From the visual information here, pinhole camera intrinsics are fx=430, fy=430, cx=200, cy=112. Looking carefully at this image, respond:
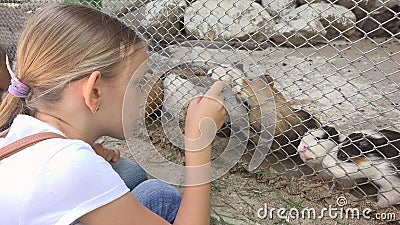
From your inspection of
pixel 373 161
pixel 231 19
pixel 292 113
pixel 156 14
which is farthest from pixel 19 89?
pixel 231 19

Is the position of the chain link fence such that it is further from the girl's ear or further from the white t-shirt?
the white t-shirt

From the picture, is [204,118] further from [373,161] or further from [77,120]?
[373,161]

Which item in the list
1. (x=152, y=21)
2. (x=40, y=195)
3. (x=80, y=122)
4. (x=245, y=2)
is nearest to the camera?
(x=40, y=195)

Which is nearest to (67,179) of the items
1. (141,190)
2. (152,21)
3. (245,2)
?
(141,190)

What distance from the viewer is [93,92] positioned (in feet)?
3.90

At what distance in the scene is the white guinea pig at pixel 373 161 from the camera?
6.75 ft

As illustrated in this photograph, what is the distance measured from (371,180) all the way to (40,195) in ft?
5.48

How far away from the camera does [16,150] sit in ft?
3.53

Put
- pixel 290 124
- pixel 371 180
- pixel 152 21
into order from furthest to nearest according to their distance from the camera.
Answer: pixel 152 21 < pixel 290 124 < pixel 371 180

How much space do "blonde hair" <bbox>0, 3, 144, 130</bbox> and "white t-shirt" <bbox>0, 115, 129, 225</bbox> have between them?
0.65ft

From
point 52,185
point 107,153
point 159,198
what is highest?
point 52,185

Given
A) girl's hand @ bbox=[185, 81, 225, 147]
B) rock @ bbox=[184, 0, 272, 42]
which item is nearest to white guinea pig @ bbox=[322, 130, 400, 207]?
girl's hand @ bbox=[185, 81, 225, 147]

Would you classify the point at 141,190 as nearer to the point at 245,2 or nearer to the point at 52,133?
the point at 52,133

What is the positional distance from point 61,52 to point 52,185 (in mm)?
382
